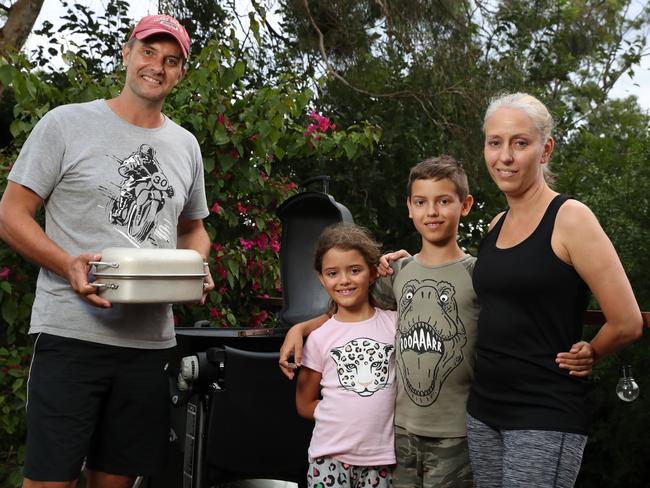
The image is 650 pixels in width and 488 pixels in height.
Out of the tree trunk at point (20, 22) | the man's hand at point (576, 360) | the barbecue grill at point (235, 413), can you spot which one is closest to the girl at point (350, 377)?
the barbecue grill at point (235, 413)

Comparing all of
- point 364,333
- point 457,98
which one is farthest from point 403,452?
point 457,98

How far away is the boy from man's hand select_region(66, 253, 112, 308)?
729 mm

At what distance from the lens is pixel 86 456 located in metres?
2.14

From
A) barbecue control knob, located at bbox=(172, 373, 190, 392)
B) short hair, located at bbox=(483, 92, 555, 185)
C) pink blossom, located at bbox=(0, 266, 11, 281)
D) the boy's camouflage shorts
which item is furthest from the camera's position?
pink blossom, located at bbox=(0, 266, 11, 281)

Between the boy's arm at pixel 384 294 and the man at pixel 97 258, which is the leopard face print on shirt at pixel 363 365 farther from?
the man at pixel 97 258

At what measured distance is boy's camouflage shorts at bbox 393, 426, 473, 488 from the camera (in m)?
1.93

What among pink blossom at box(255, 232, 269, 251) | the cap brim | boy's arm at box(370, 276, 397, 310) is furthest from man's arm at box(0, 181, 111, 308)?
pink blossom at box(255, 232, 269, 251)

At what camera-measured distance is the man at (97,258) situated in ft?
6.59

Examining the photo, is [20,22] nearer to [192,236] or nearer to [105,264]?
[192,236]

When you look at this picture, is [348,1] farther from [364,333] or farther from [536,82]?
[364,333]

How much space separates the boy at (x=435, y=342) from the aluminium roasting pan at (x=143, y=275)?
55 centimetres

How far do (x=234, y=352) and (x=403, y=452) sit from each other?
0.58 metres

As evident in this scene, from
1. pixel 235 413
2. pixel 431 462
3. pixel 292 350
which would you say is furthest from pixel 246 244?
pixel 431 462

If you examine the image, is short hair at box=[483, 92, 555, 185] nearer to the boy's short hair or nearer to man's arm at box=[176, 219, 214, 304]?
the boy's short hair
